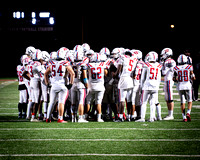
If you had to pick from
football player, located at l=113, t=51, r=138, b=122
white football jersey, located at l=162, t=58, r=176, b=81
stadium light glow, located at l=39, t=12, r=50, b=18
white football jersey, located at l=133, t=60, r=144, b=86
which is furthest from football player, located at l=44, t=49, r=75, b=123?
stadium light glow, located at l=39, t=12, r=50, b=18

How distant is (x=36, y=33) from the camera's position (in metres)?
25.5

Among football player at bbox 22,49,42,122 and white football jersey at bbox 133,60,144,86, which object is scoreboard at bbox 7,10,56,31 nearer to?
football player at bbox 22,49,42,122

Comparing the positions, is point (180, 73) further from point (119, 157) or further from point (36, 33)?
point (36, 33)

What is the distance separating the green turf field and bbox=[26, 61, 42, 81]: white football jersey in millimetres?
1139

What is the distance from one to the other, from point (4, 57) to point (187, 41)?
56.2 feet

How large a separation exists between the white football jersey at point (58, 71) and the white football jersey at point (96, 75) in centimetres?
63

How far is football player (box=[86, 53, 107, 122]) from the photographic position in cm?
837

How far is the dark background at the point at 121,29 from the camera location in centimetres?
2809

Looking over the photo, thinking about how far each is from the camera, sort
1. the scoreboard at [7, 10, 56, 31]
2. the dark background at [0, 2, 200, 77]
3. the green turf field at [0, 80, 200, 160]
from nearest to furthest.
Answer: the green turf field at [0, 80, 200, 160] → the scoreboard at [7, 10, 56, 31] → the dark background at [0, 2, 200, 77]

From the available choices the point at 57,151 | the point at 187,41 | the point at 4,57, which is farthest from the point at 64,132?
the point at 4,57

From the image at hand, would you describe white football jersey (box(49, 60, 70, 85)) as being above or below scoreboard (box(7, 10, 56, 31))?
below

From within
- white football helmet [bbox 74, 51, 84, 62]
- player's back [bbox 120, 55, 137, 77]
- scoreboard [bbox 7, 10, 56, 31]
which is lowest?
player's back [bbox 120, 55, 137, 77]

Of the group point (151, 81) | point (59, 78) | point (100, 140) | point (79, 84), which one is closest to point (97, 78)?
point (79, 84)

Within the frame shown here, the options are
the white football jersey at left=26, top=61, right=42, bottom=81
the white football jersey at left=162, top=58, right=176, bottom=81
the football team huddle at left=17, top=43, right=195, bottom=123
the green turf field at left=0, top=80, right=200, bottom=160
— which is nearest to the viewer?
the green turf field at left=0, top=80, right=200, bottom=160
